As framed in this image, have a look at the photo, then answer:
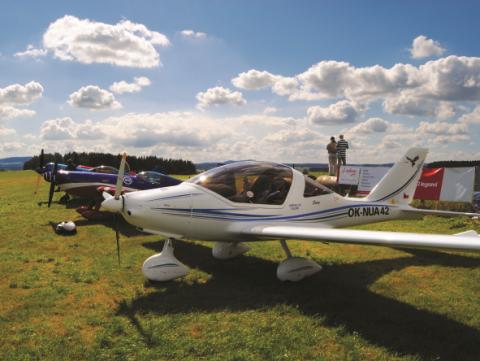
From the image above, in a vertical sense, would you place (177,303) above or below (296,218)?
below

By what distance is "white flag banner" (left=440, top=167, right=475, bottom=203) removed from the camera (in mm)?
13484

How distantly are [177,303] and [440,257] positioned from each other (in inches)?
250

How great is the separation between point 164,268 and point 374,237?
3.49 meters

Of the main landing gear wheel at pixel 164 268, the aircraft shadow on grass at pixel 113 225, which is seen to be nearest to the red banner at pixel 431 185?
the aircraft shadow on grass at pixel 113 225

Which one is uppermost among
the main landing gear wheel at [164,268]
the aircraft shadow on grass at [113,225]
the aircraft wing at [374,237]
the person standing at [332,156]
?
the person standing at [332,156]

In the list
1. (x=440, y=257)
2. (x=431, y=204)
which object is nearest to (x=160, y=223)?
(x=440, y=257)

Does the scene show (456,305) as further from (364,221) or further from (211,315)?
(211,315)

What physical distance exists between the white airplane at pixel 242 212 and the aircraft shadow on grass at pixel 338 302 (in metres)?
0.40

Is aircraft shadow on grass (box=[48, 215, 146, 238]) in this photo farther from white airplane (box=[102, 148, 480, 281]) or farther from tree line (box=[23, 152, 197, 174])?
tree line (box=[23, 152, 197, 174])

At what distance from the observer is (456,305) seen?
18.1 ft

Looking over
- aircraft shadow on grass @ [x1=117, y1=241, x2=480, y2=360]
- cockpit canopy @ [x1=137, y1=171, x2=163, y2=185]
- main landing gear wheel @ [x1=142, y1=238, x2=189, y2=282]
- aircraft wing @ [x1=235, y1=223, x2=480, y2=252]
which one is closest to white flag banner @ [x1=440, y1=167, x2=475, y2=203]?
aircraft shadow on grass @ [x1=117, y1=241, x2=480, y2=360]

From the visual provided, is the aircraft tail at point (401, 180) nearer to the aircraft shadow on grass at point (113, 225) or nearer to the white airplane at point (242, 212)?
the white airplane at point (242, 212)

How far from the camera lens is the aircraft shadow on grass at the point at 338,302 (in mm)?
4391

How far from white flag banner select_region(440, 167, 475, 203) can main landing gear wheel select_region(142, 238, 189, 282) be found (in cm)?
1195
